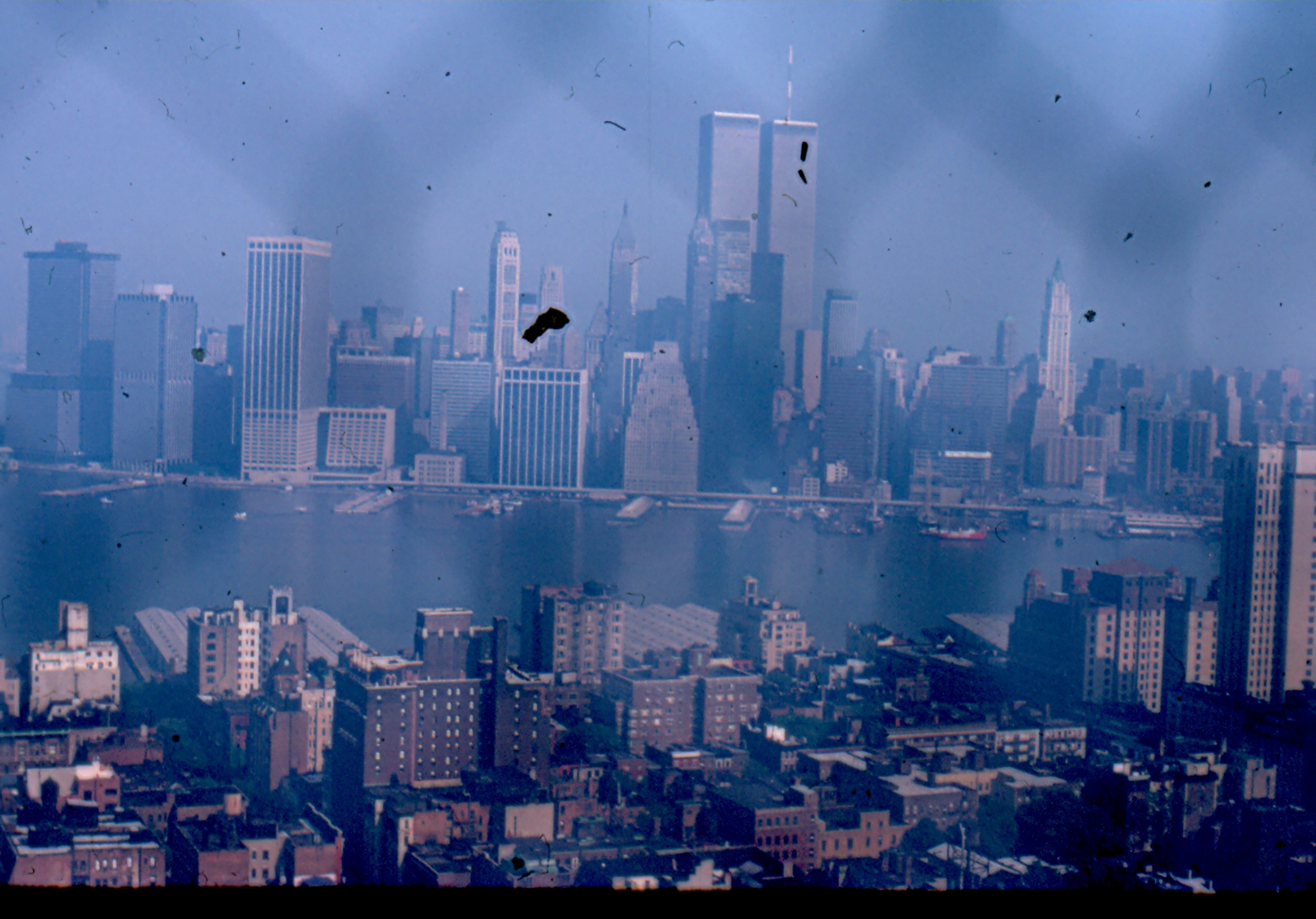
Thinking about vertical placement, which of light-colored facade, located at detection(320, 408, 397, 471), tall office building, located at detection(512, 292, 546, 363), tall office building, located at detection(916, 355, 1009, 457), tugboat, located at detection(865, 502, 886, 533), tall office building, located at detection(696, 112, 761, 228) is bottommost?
tugboat, located at detection(865, 502, 886, 533)

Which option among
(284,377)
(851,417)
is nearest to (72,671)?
(284,377)

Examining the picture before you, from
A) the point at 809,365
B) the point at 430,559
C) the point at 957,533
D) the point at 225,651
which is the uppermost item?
the point at 809,365

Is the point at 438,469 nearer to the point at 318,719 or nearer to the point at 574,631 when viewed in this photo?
the point at 574,631

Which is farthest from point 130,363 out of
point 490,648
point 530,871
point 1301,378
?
point 1301,378

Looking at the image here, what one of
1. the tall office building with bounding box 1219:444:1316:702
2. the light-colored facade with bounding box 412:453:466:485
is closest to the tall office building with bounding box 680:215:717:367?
the light-colored facade with bounding box 412:453:466:485

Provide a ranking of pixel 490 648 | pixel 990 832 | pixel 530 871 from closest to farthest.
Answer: pixel 530 871 < pixel 990 832 < pixel 490 648

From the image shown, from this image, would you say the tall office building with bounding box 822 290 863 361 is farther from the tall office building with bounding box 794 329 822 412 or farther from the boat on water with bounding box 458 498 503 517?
the boat on water with bounding box 458 498 503 517

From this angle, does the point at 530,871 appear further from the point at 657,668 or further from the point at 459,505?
the point at 459,505
